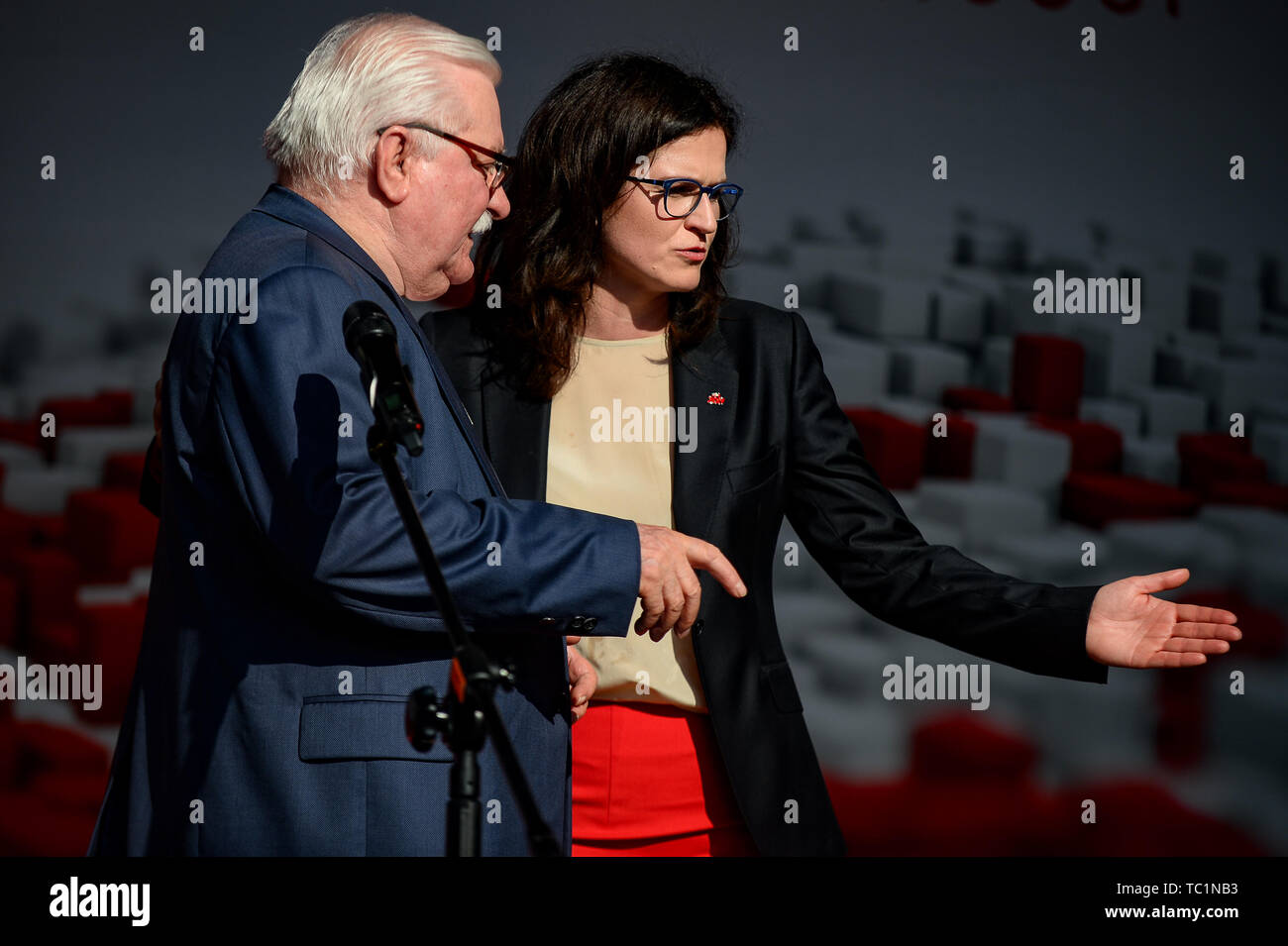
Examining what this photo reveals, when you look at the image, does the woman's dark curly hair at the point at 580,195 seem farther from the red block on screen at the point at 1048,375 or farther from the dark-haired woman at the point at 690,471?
the red block on screen at the point at 1048,375

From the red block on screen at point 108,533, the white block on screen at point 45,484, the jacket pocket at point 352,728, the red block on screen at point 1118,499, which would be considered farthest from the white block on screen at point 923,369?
the jacket pocket at point 352,728

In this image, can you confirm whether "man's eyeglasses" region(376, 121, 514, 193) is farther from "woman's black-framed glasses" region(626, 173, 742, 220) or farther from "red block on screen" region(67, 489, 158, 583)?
"red block on screen" region(67, 489, 158, 583)

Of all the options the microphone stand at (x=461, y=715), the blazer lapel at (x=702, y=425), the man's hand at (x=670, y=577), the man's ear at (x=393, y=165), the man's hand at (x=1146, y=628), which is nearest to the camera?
the microphone stand at (x=461, y=715)

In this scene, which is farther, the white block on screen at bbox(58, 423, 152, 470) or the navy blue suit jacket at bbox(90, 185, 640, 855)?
the white block on screen at bbox(58, 423, 152, 470)

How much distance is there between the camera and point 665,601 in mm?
1609

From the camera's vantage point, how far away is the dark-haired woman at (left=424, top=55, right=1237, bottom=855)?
2.07 metres

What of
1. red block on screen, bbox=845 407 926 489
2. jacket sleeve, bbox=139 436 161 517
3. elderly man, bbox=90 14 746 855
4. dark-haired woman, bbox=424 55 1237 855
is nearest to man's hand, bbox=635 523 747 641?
elderly man, bbox=90 14 746 855

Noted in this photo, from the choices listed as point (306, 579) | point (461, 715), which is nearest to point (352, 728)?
point (306, 579)

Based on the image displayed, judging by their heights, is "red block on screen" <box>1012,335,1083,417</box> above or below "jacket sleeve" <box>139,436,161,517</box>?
above

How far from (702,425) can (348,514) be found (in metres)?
0.81

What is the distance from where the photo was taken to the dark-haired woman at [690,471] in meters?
2.07

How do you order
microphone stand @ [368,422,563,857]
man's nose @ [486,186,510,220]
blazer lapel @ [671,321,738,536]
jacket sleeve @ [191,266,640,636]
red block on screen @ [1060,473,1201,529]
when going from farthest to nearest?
red block on screen @ [1060,473,1201,529]
blazer lapel @ [671,321,738,536]
man's nose @ [486,186,510,220]
jacket sleeve @ [191,266,640,636]
microphone stand @ [368,422,563,857]

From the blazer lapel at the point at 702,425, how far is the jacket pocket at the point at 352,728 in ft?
2.09
